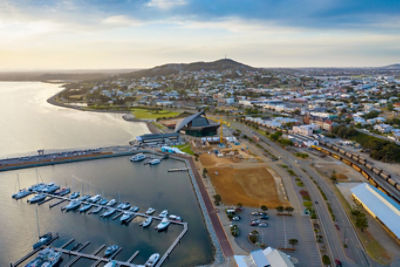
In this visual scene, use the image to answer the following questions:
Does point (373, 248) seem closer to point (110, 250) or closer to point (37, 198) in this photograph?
point (110, 250)

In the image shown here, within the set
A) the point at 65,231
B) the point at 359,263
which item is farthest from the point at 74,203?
the point at 359,263

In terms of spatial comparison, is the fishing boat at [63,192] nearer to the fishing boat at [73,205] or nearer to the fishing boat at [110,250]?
the fishing boat at [73,205]

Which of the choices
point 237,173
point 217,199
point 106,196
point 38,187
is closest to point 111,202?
point 106,196

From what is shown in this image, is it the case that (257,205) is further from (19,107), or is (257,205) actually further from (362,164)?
(19,107)

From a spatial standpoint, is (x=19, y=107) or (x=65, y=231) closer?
(x=65, y=231)

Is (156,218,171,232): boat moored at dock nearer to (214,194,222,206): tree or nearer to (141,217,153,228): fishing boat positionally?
(141,217,153,228): fishing boat

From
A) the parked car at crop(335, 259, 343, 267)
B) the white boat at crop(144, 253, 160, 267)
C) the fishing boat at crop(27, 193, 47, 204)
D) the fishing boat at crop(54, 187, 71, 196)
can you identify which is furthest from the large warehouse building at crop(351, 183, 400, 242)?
the fishing boat at crop(27, 193, 47, 204)

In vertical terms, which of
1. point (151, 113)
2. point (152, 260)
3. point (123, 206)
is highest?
point (151, 113)
